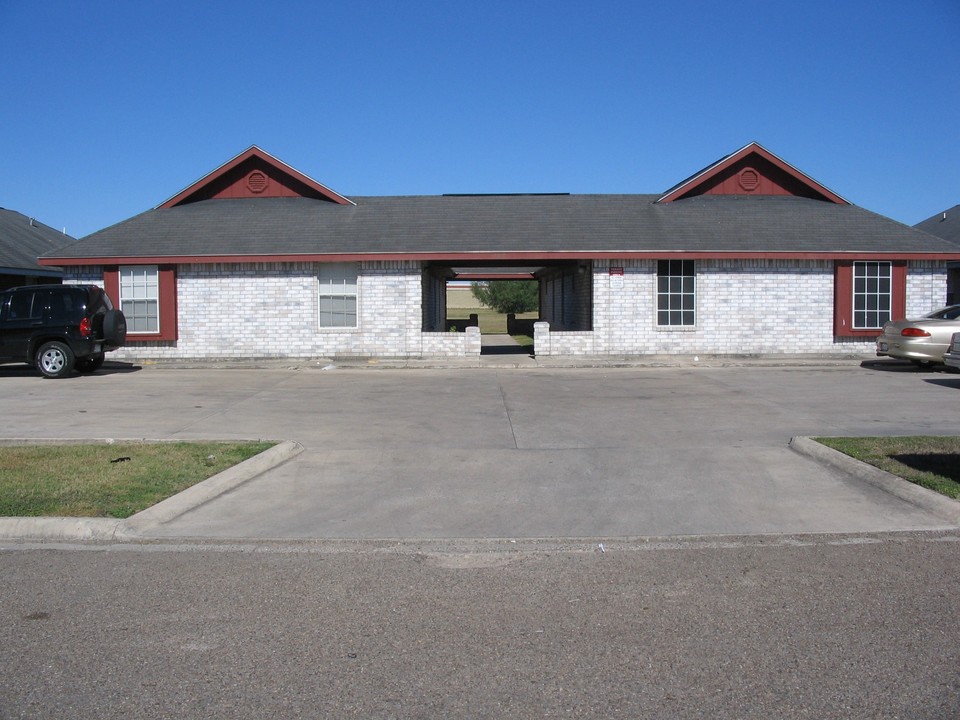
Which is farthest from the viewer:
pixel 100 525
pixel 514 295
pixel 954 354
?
pixel 514 295

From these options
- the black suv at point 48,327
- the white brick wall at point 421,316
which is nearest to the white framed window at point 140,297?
the white brick wall at point 421,316

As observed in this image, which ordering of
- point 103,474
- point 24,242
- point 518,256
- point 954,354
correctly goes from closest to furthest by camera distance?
1. point 103,474
2. point 954,354
3. point 518,256
4. point 24,242

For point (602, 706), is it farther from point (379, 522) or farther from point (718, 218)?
point (718, 218)

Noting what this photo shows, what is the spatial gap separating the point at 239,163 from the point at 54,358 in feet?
30.9

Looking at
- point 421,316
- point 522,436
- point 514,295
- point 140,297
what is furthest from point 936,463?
point 514,295

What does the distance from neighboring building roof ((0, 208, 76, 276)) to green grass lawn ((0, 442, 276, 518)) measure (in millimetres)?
19535

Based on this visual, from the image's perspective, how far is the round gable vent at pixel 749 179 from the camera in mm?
26219

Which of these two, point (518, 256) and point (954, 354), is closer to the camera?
point (954, 354)

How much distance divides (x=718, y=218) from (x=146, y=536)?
67.6 ft

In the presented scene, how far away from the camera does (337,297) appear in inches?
895

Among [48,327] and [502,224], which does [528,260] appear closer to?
[502,224]

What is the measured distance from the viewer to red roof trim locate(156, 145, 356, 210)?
25.7m

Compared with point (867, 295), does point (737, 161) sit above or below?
above

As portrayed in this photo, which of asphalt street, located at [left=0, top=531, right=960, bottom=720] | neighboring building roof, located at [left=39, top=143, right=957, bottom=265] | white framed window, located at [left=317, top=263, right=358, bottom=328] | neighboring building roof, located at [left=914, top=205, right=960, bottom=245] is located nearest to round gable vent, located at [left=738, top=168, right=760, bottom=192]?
neighboring building roof, located at [left=39, top=143, right=957, bottom=265]
